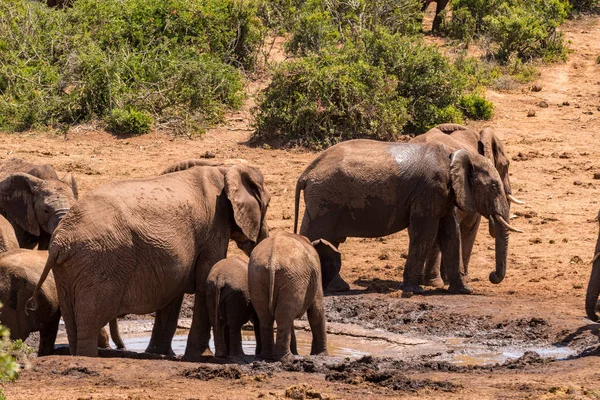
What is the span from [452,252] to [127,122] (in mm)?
6106

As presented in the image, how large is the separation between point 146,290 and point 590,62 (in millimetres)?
13793

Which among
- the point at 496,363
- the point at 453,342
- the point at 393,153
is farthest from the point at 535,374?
the point at 393,153

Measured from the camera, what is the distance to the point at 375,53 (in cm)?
1825

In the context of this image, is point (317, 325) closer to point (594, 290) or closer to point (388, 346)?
point (388, 346)

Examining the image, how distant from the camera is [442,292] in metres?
12.8

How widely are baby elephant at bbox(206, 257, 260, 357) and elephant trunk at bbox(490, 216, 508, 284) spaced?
11.3ft

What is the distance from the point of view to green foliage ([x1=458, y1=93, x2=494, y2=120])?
18.5m

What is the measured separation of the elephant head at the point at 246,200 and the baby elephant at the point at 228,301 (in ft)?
1.13

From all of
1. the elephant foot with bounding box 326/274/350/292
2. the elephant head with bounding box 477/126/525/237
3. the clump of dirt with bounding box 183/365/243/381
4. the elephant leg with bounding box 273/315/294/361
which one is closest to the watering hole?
the elephant foot with bounding box 326/274/350/292

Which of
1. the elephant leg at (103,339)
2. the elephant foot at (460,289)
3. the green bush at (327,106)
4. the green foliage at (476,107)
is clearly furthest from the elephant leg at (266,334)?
the green foliage at (476,107)

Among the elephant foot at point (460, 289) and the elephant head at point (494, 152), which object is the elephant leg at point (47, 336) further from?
the elephant head at point (494, 152)

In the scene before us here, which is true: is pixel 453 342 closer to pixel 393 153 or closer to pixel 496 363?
pixel 496 363

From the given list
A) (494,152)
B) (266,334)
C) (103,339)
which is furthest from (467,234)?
(103,339)

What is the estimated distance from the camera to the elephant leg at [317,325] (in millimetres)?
9992
